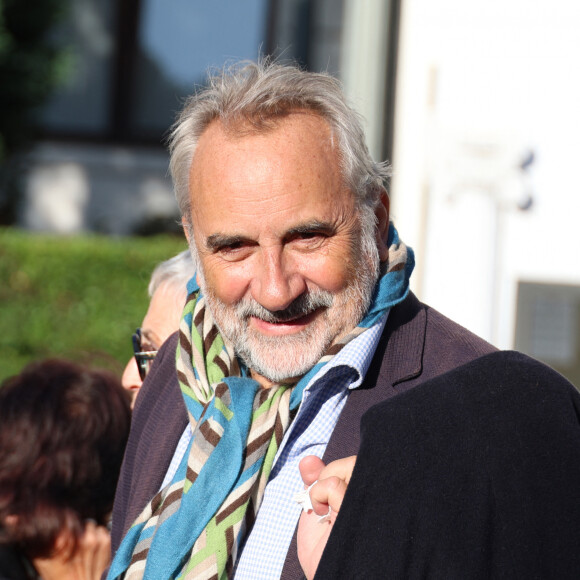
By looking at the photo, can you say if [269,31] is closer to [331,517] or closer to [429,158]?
[429,158]

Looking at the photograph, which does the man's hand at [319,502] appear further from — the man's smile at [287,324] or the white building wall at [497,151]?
the white building wall at [497,151]

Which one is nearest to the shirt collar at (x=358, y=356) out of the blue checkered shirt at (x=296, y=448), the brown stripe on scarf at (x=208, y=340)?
the blue checkered shirt at (x=296, y=448)

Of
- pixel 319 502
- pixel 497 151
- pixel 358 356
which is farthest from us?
pixel 497 151

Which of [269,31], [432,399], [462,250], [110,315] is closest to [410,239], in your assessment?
[462,250]

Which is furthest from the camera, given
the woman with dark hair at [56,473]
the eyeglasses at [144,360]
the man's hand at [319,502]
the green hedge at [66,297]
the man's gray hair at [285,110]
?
the green hedge at [66,297]

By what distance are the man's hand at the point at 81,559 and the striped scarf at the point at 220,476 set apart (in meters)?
0.54

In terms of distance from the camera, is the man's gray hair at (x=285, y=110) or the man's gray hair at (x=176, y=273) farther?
the man's gray hair at (x=176, y=273)

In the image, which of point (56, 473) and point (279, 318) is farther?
point (56, 473)

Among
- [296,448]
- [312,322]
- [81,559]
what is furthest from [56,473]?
[312,322]

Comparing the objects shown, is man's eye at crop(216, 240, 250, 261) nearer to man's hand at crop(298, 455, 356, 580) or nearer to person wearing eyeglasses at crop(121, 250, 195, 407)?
man's hand at crop(298, 455, 356, 580)

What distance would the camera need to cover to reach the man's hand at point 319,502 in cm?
142

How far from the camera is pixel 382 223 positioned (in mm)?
2092

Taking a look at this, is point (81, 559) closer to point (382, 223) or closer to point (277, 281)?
point (277, 281)

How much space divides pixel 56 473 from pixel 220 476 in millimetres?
840
